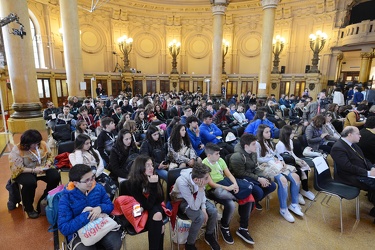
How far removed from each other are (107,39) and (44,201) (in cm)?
1571

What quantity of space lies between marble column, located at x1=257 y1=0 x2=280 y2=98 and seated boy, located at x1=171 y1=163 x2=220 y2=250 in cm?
1021

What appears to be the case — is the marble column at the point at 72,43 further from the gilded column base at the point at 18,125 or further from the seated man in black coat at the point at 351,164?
the seated man in black coat at the point at 351,164

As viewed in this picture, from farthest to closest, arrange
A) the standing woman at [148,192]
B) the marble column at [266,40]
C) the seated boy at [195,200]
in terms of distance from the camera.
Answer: the marble column at [266,40] → the seated boy at [195,200] → the standing woman at [148,192]

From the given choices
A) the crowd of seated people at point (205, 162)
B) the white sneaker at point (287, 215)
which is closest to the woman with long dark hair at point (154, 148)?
the crowd of seated people at point (205, 162)

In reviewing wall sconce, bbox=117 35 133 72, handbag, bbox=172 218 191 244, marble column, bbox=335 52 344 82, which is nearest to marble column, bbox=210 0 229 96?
wall sconce, bbox=117 35 133 72

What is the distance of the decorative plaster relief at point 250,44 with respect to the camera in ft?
56.3

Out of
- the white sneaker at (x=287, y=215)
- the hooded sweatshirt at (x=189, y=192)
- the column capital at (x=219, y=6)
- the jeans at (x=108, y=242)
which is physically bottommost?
the white sneaker at (x=287, y=215)

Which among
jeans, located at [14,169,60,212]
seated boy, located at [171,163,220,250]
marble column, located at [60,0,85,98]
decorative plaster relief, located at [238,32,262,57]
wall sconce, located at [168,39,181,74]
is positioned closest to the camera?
seated boy, located at [171,163,220,250]

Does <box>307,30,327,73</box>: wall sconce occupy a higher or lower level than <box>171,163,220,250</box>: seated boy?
higher

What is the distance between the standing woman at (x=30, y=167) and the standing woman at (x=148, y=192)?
141 centimetres

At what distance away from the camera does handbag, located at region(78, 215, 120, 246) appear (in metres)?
1.86

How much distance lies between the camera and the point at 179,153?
3.46 meters

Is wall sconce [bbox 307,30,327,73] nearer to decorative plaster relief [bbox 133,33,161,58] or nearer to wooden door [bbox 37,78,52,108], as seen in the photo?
decorative plaster relief [bbox 133,33,161,58]

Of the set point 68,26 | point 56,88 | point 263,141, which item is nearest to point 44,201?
point 263,141
